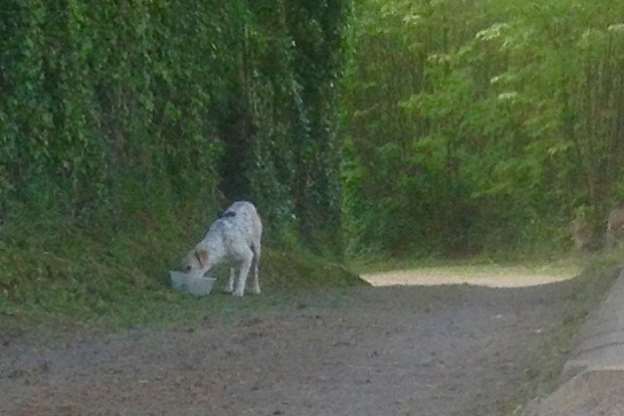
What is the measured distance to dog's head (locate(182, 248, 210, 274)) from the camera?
50.9 ft

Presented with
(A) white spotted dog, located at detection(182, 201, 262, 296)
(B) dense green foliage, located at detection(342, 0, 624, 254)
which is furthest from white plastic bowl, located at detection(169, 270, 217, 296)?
(B) dense green foliage, located at detection(342, 0, 624, 254)

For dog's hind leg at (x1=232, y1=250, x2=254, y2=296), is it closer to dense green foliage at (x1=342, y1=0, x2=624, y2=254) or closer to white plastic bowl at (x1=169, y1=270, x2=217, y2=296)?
white plastic bowl at (x1=169, y1=270, x2=217, y2=296)

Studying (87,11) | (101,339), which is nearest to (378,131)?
(87,11)

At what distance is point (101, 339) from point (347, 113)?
2169cm

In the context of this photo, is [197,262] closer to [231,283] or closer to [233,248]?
[233,248]

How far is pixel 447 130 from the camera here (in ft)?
103

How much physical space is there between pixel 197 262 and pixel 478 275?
9.76 m

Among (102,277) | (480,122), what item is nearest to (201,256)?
(102,277)

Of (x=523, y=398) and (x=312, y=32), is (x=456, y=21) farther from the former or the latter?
(x=523, y=398)

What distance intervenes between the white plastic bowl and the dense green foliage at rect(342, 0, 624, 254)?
12.6 meters

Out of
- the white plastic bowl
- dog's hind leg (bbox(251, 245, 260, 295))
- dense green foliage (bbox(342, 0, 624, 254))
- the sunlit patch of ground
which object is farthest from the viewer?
dense green foliage (bbox(342, 0, 624, 254))

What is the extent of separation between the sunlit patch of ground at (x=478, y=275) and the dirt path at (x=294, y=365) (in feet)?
28.0

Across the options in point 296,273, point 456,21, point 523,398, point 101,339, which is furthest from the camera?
point 456,21

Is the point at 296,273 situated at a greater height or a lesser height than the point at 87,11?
lesser
